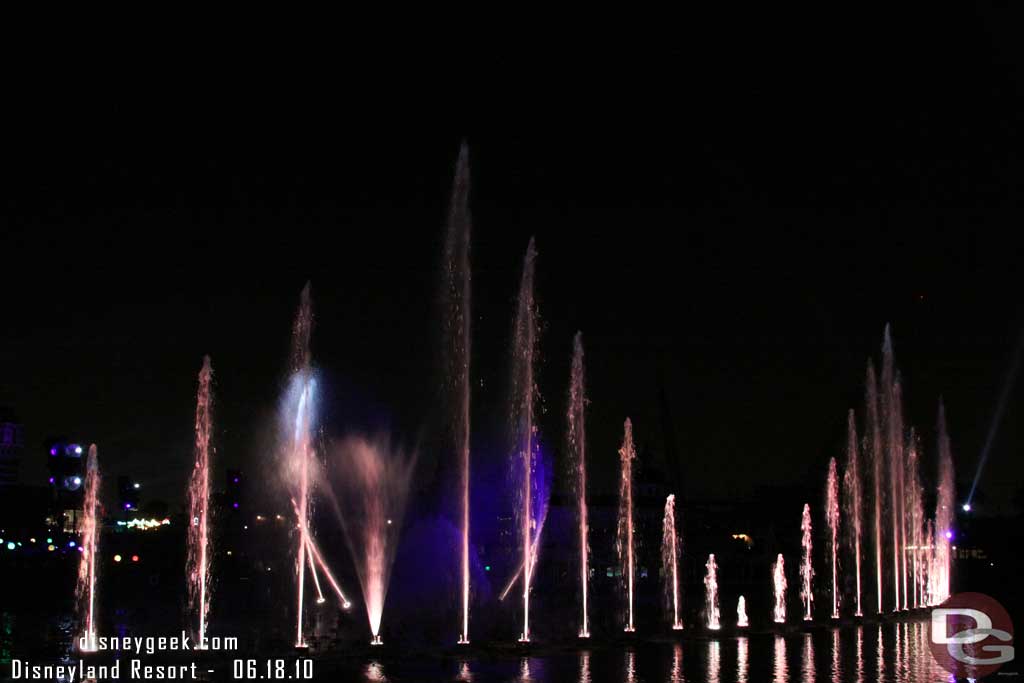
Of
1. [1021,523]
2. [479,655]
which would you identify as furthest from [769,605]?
[1021,523]

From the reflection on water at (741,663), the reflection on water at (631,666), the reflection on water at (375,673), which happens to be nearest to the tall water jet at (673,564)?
the reflection on water at (741,663)

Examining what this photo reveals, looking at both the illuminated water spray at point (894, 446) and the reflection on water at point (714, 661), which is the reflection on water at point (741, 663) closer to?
the reflection on water at point (714, 661)

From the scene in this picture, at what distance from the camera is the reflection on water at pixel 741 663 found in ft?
118

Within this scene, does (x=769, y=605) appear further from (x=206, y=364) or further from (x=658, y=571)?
(x=658, y=571)

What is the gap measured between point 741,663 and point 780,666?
4.24ft

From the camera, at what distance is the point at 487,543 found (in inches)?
4727

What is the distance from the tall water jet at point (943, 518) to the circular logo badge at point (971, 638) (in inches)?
456

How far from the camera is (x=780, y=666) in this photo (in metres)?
38.8

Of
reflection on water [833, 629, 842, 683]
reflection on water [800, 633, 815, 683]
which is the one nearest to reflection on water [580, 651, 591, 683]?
reflection on water [800, 633, 815, 683]

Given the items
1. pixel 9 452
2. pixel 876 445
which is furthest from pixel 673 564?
pixel 9 452

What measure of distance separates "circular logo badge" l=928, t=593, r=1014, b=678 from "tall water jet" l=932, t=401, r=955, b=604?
11585mm

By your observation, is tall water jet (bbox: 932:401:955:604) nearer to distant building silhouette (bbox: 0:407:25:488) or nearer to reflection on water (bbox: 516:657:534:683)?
reflection on water (bbox: 516:657:534:683)

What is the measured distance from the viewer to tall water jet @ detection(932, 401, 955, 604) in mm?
74875

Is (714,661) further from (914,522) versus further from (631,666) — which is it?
(914,522)
